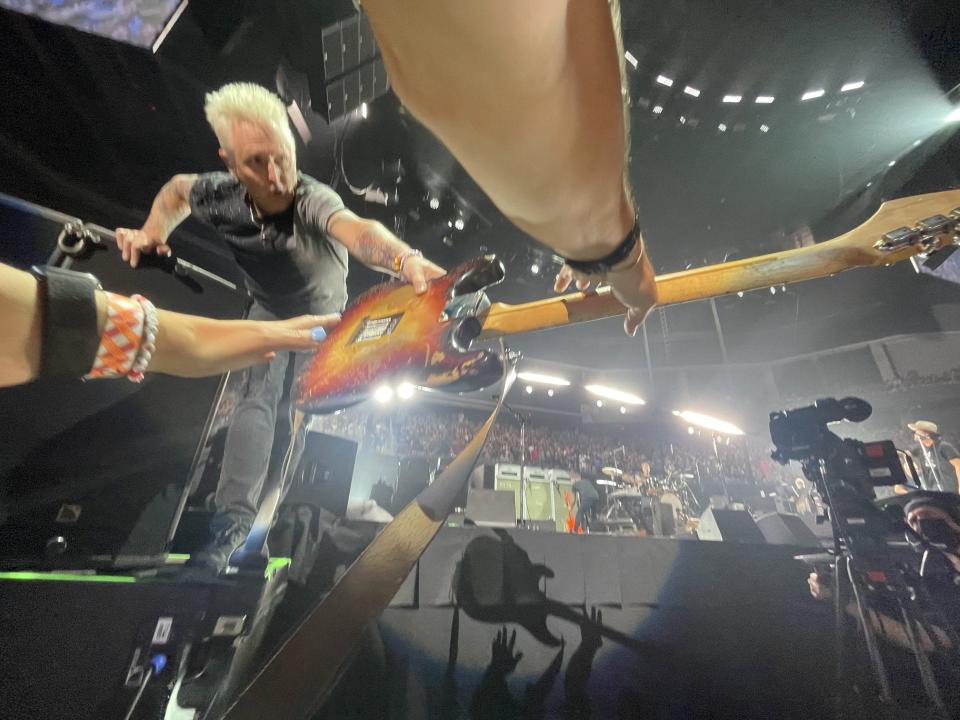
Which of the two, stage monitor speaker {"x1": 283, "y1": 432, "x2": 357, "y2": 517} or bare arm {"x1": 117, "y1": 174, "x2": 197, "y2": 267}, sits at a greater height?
bare arm {"x1": 117, "y1": 174, "x2": 197, "y2": 267}

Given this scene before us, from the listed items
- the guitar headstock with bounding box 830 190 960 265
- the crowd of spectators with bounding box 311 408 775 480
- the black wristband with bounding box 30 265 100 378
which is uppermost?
the crowd of spectators with bounding box 311 408 775 480

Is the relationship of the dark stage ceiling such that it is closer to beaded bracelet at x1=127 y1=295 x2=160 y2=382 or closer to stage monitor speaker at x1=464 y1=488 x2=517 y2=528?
beaded bracelet at x1=127 y1=295 x2=160 y2=382

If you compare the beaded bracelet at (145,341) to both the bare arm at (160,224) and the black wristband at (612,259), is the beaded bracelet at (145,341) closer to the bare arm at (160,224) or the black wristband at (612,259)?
the black wristband at (612,259)

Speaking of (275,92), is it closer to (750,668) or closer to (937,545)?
(750,668)

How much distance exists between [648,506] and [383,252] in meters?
4.76

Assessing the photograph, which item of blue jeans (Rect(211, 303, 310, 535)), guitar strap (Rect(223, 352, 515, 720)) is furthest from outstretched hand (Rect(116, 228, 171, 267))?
guitar strap (Rect(223, 352, 515, 720))

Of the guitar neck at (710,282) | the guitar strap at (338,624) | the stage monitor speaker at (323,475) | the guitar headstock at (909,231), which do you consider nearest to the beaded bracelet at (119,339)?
the guitar strap at (338,624)

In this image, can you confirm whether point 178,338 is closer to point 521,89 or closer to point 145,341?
point 145,341

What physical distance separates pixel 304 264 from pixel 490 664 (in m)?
2.24

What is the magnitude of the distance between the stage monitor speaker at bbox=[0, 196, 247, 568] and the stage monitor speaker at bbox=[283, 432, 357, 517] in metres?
0.51

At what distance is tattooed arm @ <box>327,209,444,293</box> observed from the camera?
1.67 m

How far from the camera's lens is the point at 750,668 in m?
1.98

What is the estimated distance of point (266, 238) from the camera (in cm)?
187

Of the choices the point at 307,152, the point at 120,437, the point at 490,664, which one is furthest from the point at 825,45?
the point at 120,437
